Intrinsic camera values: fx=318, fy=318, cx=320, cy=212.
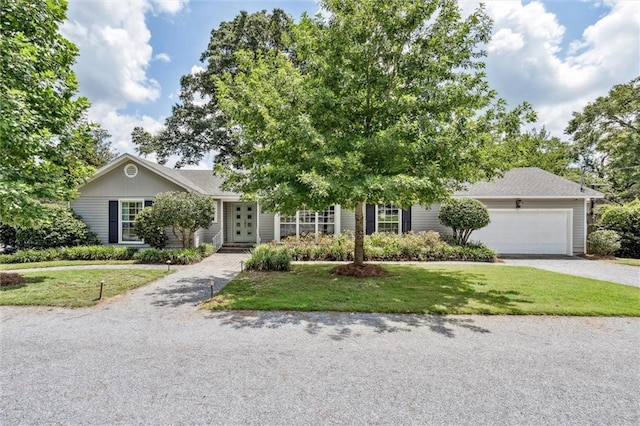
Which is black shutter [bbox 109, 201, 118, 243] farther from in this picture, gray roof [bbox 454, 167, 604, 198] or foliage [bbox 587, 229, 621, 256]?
foliage [bbox 587, 229, 621, 256]

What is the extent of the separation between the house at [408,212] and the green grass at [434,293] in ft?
17.0

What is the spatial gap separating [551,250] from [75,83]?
19142 millimetres

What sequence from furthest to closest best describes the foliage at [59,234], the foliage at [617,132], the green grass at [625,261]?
the foliage at [617,132] → the foliage at [59,234] → the green grass at [625,261]

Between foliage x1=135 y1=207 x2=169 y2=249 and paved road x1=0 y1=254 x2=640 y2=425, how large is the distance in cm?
720

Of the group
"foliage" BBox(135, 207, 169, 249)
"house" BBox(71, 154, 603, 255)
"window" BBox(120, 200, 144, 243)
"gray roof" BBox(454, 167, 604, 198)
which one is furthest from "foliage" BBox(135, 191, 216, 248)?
"gray roof" BBox(454, 167, 604, 198)

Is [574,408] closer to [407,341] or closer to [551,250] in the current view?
[407,341]

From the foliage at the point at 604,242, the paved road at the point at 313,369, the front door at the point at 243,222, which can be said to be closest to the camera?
the paved road at the point at 313,369

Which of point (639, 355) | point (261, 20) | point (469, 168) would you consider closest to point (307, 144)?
point (469, 168)

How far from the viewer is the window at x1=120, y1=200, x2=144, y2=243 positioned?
1466 cm

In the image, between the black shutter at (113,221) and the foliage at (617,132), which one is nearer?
the black shutter at (113,221)

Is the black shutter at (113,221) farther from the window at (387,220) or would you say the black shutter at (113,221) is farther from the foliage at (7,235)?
the window at (387,220)

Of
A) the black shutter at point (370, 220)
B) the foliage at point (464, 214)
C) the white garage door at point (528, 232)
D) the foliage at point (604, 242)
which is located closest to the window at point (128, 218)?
the black shutter at point (370, 220)

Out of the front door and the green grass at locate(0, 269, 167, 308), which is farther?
the front door

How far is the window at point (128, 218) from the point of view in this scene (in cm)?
1466
